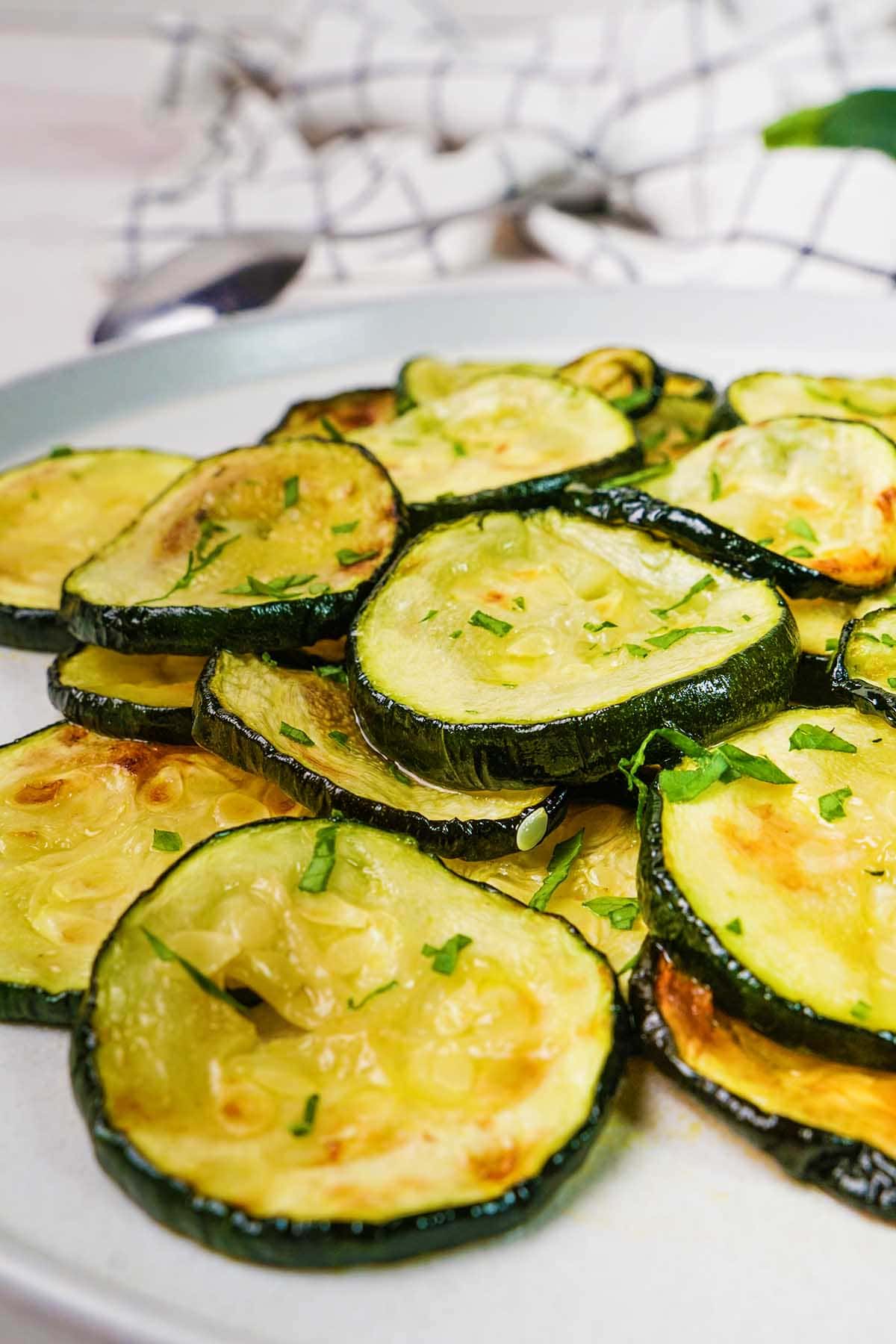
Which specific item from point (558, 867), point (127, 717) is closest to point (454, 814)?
point (558, 867)

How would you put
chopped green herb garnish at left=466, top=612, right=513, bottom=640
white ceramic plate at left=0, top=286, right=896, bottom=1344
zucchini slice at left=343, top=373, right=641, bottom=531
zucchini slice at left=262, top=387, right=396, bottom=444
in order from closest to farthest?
1. white ceramic plate at left=0, top=286, right=896, bottom=1344
2. chopped green herb garnish at left=466, top=612, right=513, bottom=640
3. zucchini slice at left=343, top=373, right=641, bottom=531
4. zucchini slice at left=262, top=387, right=396, bottom=444

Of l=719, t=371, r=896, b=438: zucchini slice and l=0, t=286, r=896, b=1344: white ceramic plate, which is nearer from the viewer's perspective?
l=0, t=286, r=896, b=1344: white ceramic plate

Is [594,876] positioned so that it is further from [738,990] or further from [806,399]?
[806,399]

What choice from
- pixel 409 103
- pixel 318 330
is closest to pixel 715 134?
pixel 409 103

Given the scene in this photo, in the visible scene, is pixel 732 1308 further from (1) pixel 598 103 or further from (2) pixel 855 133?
(1) pixel 598 103

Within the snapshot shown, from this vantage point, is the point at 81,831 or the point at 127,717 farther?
the point at 127,717

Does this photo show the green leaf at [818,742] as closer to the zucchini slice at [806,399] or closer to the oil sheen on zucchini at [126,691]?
the oil sheen on zucchini at [126,691]

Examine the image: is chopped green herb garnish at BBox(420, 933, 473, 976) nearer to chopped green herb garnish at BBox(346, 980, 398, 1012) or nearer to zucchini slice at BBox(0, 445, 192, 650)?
chopped green herb garnish at BBox(346, 980, 398, 1012)

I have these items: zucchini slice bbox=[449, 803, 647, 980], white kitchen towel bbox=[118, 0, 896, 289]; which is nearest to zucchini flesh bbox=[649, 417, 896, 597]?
zucchini slice bbox=[449, 803, 647, 980]
